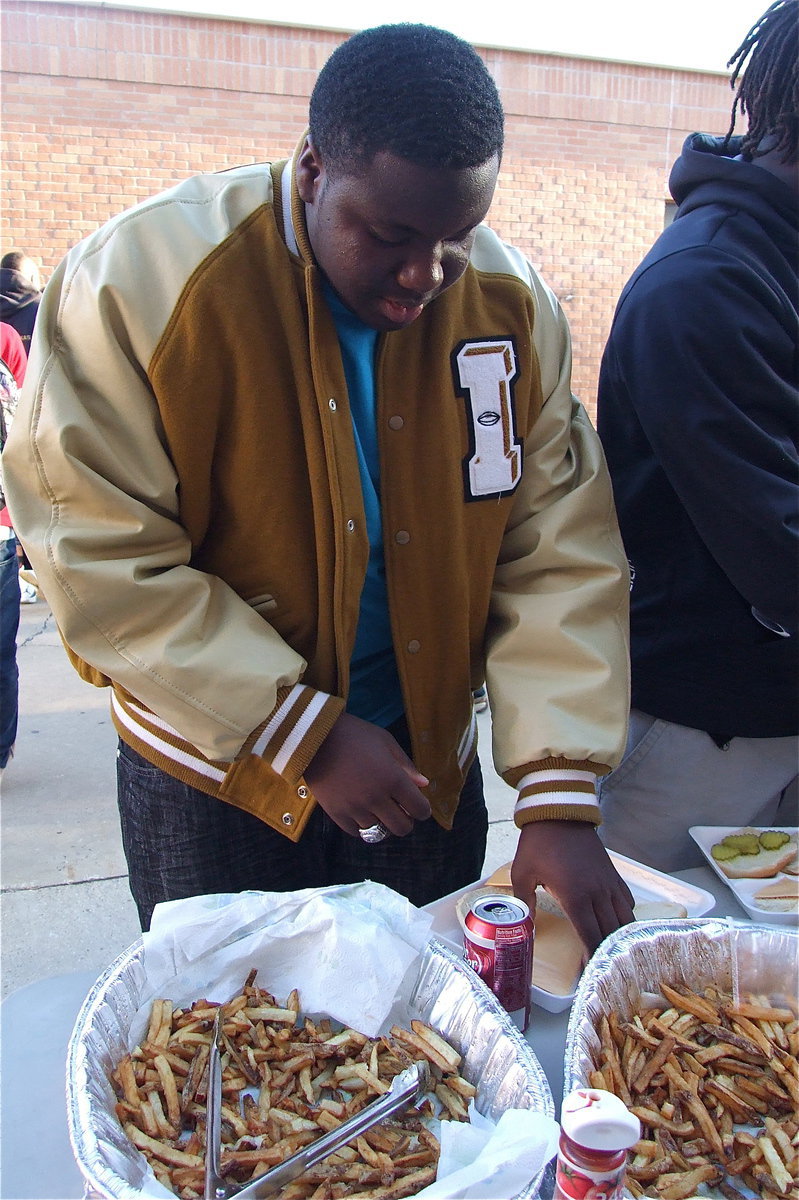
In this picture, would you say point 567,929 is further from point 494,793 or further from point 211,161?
point 211,161

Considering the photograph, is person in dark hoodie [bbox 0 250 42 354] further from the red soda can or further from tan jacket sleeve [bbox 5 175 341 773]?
the red soda can

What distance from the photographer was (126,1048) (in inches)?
45.0

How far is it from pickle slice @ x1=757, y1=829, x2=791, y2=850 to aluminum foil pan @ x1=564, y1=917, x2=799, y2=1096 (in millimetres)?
475

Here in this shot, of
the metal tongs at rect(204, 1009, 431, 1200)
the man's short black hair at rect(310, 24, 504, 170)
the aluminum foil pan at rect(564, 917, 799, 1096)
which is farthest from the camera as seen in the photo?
the aluminum foil pan at rect(564, 917, 799, 1096)

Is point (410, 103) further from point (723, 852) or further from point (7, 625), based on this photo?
point (7, 625)

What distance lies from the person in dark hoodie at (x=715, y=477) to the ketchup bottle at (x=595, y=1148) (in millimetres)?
1039

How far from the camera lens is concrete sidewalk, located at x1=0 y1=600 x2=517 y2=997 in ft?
10.0

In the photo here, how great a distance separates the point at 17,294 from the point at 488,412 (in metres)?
5.24

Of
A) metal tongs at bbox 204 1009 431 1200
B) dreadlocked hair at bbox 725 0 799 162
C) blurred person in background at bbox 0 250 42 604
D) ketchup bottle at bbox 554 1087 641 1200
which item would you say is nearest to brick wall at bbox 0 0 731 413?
blurred person in background at bbox 0 250 42 604

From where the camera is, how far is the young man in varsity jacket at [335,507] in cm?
122

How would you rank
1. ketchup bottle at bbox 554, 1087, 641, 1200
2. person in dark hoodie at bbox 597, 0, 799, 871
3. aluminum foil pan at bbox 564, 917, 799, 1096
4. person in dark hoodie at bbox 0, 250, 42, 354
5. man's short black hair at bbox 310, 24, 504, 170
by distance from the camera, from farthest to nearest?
person in dark hoodie at bbox 0, 250, 42, 354
person in dark hoodie at bbox 597, 0, 799, 871
aluminum foil pan at bbox 564, 917, 799, 1096
man's short black hair at bbox 310, 24, 504, 170
ketchup bottle at bbox 554, 1087, 641, 1200

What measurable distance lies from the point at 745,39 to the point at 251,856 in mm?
1674

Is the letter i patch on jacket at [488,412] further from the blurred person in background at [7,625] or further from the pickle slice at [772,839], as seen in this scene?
the blurred person in background at [7,625]

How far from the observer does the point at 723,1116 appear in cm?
110
